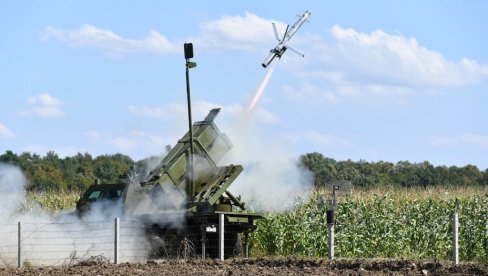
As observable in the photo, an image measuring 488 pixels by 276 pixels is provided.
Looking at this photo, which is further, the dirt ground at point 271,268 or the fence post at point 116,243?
the fence post at point 116,243

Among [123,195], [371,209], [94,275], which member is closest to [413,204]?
[371,209]

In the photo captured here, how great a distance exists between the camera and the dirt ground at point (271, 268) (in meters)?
21.1

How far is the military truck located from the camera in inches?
1121

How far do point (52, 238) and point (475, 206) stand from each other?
40.6ft

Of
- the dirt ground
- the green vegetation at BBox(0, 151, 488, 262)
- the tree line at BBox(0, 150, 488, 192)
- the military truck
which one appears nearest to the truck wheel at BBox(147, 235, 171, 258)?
the military truck

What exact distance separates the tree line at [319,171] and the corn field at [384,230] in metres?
24.4

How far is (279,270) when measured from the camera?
21969 millimetres

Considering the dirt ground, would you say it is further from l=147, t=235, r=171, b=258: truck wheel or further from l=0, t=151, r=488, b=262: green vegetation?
l=0, t=151, r=488, b=262: green vegetation

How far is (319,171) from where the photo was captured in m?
61.0

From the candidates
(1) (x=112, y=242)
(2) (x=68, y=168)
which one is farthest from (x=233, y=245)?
(2) (x=68, y=168)

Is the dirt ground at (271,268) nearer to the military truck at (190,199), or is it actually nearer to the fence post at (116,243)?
the fence post at (116,243)

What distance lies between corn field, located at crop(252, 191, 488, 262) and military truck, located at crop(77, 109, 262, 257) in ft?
6.98

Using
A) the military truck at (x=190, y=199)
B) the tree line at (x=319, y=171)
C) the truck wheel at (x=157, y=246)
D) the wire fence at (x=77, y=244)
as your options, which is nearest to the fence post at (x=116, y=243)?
the wire fence at (x=77, y=244)

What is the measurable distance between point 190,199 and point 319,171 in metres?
32.2
